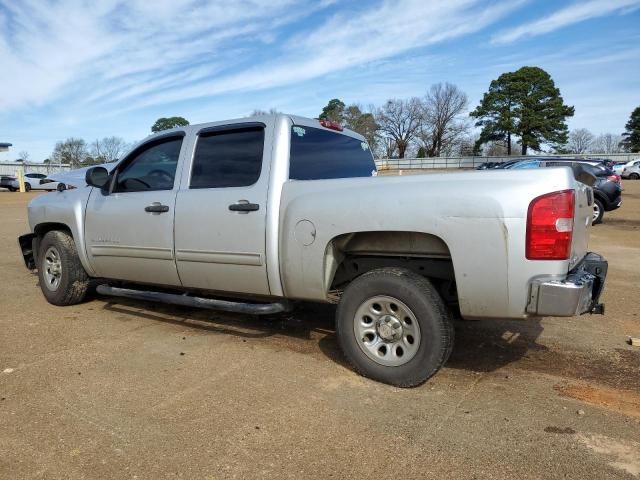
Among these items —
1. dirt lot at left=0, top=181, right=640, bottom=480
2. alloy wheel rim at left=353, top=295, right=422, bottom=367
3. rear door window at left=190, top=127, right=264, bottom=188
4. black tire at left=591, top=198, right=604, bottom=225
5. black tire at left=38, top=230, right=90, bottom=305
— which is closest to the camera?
dirt lot at left=0, top=181, right=640, bottom=480

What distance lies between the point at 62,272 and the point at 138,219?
4.75ft

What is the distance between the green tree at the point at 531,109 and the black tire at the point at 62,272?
6448cm

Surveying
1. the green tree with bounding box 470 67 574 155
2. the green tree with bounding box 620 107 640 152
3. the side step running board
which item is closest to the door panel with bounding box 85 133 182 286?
the side step running board

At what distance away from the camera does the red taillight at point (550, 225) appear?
3096 millimetres

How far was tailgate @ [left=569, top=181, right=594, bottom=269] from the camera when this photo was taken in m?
3.33

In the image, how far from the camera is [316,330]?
16.5 feet

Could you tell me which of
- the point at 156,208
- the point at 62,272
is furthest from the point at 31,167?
the point at 156,208

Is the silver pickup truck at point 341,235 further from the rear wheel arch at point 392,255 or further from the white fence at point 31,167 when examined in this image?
the white fence at point 31,167

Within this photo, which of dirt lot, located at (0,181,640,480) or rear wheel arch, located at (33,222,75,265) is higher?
rear wheel arch, located at (33,222,75,265)

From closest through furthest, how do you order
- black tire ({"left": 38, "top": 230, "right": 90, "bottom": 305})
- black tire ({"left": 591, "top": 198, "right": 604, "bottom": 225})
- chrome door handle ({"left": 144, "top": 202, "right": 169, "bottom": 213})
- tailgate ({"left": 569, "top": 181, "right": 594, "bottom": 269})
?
tailgate ({"left": 569, "top": 181, "right": 594, "bottom": 269}) < chrome door handle ({"left": 144, "top": 202, "right": 169, "bottom": 213}) < black tire ({"left": 38, "top": 230, "right": 90, "bottom": 305}) < black tire ({"left": 591, "top": 198, "right": 604, "bottom": 225})

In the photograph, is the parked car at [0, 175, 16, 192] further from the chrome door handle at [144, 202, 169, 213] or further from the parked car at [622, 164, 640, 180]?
the parked car at [622, 164, 640, 180]

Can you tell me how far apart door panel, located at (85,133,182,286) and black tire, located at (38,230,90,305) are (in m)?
0.38

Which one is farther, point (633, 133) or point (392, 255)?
point (633, 133)

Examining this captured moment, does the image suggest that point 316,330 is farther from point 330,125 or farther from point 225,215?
point 330,125
